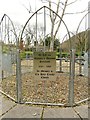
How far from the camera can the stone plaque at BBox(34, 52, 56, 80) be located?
4609mm

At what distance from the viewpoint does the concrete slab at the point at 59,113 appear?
3814mm

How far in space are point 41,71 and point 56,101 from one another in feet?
2.59

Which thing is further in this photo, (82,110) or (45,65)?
(45,65)

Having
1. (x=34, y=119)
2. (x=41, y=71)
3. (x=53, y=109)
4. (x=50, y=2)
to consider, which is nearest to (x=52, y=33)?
(x=50, y=2)

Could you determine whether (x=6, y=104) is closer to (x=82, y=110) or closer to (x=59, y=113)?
(x=59, y=113)

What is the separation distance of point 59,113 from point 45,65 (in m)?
1.16

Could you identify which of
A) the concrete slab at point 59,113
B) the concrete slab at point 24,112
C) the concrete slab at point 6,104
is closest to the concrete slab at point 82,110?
the concrete slab at point 59,113

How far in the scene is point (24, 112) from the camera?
4008 millimetres

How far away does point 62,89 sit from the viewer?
19.5 ft

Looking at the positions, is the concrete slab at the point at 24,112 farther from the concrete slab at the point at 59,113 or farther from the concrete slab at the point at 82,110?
the concrete slab at the point at 82,110

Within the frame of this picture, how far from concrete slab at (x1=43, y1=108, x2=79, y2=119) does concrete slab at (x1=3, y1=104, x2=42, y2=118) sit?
150 millimetres

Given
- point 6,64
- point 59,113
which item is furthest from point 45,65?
point 6,64

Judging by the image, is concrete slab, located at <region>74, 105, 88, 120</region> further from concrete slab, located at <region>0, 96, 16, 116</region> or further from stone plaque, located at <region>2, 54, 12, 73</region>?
stone plaque, located at <region>2, 54, 12, 73</region>

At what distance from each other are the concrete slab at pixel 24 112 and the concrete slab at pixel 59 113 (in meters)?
0.15
